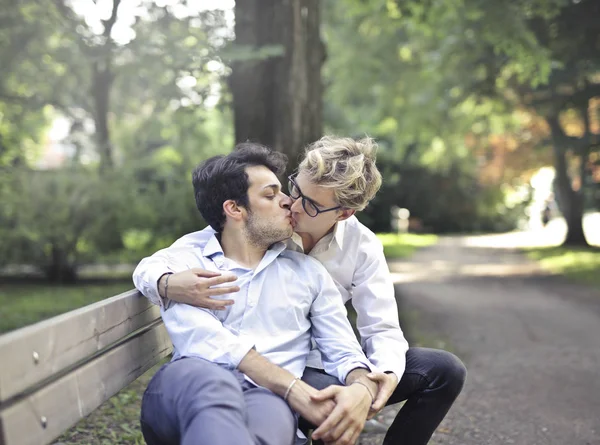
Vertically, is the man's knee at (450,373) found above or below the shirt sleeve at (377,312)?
below

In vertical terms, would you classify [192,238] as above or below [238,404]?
above

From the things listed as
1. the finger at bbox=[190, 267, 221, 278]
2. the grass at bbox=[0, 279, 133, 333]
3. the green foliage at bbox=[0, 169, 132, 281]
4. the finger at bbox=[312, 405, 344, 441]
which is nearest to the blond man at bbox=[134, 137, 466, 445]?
the finger at bbox=[190, 267, 221, 278]

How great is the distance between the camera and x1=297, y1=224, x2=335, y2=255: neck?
138 inches

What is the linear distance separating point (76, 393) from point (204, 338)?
54 cm

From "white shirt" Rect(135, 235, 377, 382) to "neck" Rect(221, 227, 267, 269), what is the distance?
0.05 meters

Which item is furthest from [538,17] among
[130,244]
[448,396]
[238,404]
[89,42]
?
[238,404]

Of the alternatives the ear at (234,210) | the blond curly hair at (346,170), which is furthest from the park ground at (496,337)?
the blond curly hair at (346,170)

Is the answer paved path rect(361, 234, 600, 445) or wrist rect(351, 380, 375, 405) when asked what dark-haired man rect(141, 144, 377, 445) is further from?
paved path rect(361, 234, 600, 445)

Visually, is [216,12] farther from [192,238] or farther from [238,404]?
[238,404]

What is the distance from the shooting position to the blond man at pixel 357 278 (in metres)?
3.26

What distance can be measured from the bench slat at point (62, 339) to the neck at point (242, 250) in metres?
0.43

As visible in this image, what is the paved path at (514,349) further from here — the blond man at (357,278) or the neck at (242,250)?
the neck at (242,250)

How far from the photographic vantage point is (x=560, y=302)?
1167 centimetres

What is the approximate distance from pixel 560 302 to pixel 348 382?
9.21 metres
